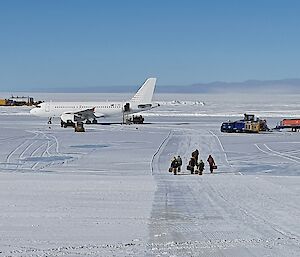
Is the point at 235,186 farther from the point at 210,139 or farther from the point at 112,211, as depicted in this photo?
the point at 210,139

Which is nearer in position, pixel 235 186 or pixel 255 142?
pixel 235 186

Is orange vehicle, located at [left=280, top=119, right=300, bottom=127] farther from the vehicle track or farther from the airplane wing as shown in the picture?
the vehicle track

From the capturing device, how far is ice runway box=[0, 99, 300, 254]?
37.1ft

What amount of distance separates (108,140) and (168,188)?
24210 mm

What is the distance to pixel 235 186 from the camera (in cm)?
2103

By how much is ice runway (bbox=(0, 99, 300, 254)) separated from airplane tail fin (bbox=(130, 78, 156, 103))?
39743 millimetres

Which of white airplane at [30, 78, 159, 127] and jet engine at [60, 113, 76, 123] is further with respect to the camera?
white airplane at [30, 78, 159, 127]

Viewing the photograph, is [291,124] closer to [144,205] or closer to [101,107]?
[101,107]

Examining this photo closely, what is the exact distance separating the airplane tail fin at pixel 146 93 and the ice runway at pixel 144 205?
39743 mm

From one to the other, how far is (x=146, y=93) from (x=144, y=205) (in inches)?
2316

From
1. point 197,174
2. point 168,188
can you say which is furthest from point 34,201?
point 197,174

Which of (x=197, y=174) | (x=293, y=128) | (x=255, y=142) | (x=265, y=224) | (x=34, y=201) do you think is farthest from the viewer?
(x=293, y=128)

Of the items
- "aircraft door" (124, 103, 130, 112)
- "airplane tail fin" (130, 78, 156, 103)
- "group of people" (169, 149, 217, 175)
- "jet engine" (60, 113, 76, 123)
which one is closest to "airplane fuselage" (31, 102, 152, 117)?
"aircraft door" (124, 103, 130, 112)

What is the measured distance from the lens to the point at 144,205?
54.3 ft
